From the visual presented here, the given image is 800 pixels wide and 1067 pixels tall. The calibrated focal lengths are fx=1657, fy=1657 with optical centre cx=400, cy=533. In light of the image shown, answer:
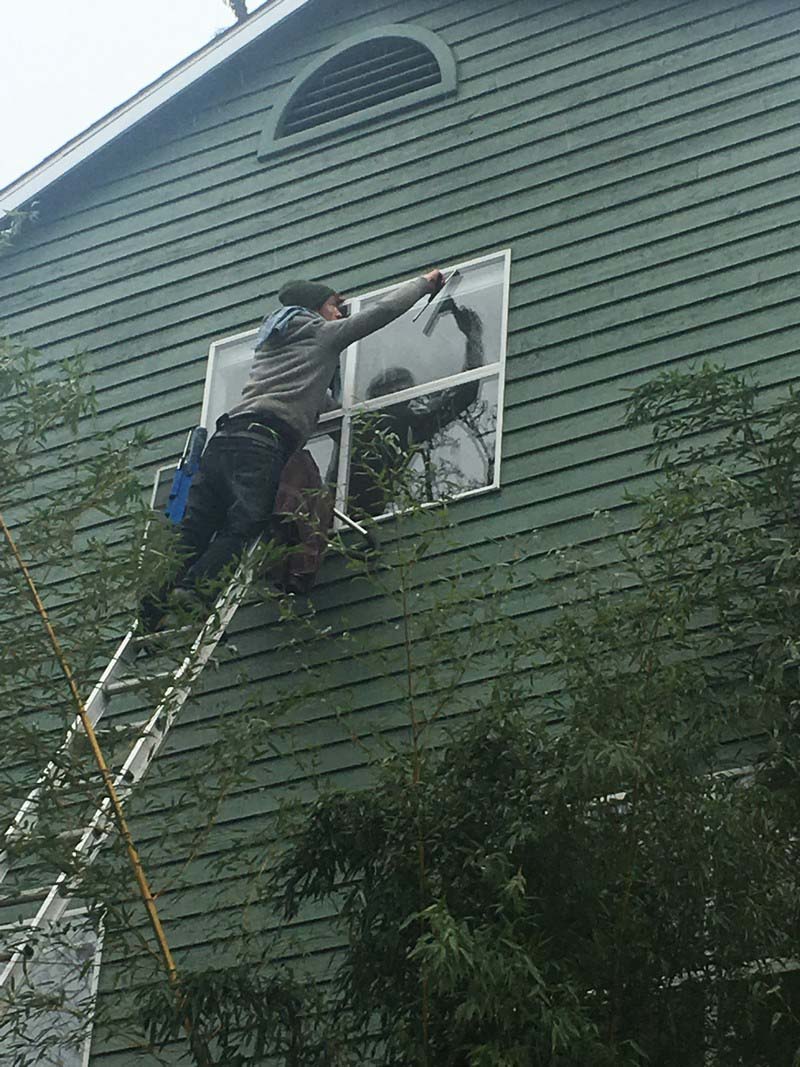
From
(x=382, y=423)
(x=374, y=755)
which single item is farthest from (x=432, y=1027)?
(x=382, y=423)

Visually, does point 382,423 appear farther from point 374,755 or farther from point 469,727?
point 469,727

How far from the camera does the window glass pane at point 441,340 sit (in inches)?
255

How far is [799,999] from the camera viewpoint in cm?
391

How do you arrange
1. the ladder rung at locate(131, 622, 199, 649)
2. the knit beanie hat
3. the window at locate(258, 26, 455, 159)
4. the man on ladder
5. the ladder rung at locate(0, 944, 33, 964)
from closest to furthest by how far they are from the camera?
the ladder rung at locate(0, 944, 33, 964) < the ladder rung at locate(131, 622, 199, 649) < the man on ladder < the knit beanie hat < the window at locate(258, 26, 455, 159)

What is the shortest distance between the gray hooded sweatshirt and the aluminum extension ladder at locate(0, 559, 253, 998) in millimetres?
772

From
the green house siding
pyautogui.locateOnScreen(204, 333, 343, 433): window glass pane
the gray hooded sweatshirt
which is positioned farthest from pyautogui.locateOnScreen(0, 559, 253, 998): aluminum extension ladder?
pyautogui.locateOnScreen(204, 333, 343, 433): window glass pane

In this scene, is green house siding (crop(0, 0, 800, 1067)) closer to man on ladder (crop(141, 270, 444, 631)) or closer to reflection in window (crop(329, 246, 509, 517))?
reflection in window (crop(329, 246, 509, 517))

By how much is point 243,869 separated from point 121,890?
136 centimetres

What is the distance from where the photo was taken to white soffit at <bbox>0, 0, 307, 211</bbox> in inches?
302

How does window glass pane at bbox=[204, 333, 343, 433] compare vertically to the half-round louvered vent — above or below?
below

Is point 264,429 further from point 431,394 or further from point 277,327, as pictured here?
point 431,394

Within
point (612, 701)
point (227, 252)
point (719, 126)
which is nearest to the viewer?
point (612, 701)

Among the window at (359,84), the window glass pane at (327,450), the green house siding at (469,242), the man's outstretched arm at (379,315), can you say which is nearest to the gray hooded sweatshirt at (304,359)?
the man's outstretched arm at (379,315)

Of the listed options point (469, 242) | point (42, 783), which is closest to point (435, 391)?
point (469, 242)
